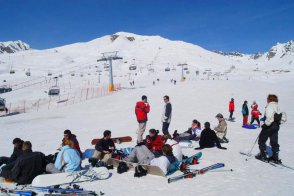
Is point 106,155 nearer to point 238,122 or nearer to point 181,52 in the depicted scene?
point 238,122

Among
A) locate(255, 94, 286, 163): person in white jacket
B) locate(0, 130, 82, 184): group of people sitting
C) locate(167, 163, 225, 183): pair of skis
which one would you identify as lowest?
locate(167, 163, 225, 183): pair of skis

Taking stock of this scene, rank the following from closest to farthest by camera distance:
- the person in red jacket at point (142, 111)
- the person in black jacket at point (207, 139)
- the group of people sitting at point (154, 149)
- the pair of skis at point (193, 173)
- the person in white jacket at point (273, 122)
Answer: the pair of skis at point (193, 173)
the group of people sitting at point (154, 149)
the person in white jacket at point (273, 122)
the person in black jacket at point (207, 139)
the person in red jacket at point (142, 111)

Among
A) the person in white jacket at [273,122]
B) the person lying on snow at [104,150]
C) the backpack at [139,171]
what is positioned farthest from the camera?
the person lying on snow at [104,150]

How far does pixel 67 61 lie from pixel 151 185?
12915cm

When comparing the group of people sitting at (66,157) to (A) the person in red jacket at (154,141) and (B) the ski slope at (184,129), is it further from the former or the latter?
(B) the ski slope at (184,129)

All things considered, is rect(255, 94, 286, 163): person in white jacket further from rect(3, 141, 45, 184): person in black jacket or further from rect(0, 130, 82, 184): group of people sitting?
rect(3, 141, 45, 184): person in black jacket

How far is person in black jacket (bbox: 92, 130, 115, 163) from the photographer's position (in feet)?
33.3

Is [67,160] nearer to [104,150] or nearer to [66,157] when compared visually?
[66,157]

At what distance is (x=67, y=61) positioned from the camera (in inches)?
5187

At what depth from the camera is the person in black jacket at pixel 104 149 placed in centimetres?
1016

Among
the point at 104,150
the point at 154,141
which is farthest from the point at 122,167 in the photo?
the point at 154,141

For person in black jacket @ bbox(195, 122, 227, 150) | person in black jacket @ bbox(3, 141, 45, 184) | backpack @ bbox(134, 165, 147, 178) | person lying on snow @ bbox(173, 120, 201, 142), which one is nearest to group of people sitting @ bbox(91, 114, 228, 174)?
person in black jacket @ bbox(195, 122, 227, 150)

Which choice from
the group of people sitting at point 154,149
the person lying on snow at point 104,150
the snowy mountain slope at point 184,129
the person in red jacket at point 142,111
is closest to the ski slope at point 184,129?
the snowy mountain slope at point 184,129

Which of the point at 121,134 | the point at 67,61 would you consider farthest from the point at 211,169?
the point at 67,61
